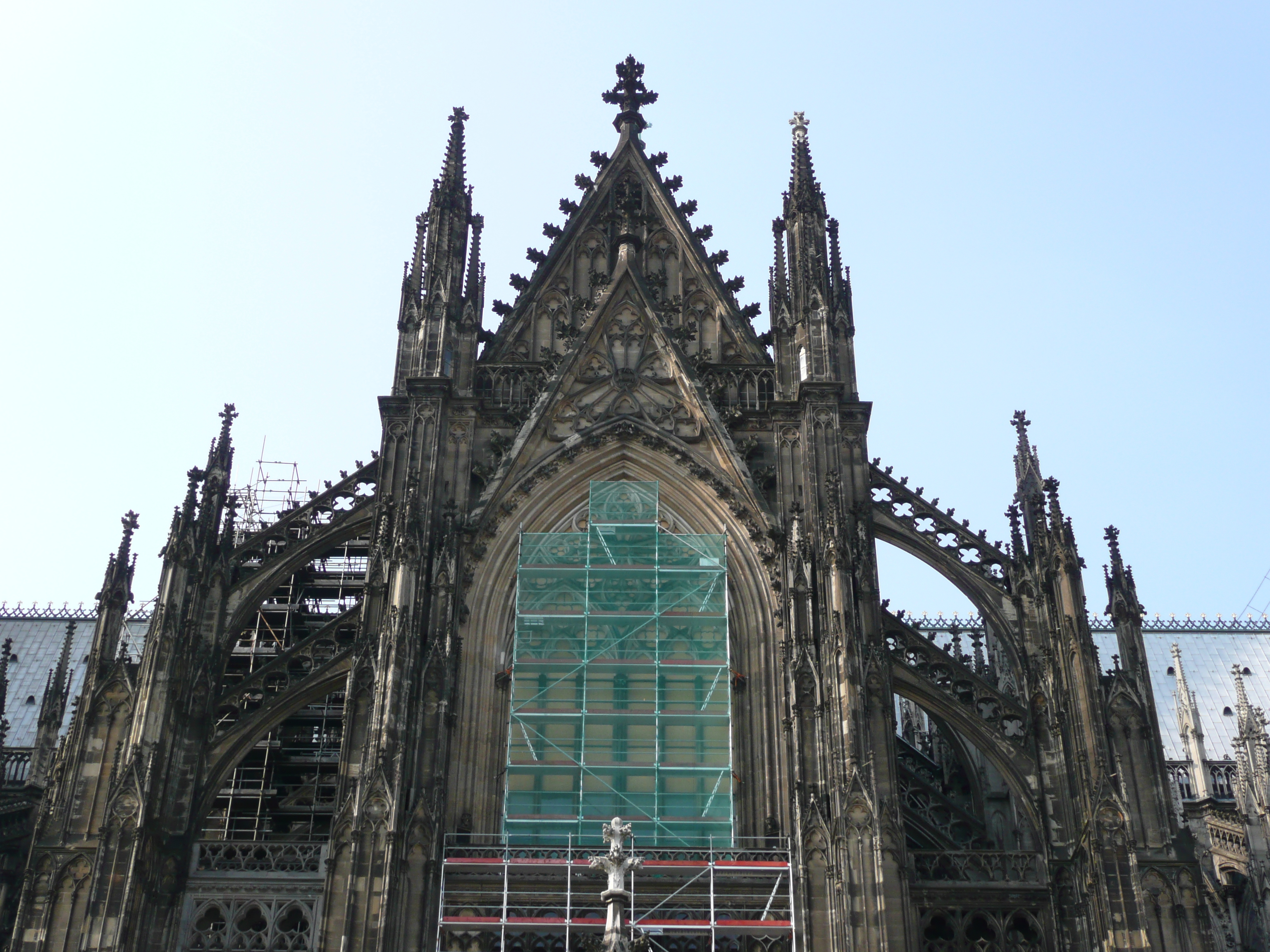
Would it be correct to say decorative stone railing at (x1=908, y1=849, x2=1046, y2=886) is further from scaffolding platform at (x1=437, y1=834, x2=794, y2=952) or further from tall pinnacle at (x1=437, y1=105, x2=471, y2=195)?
tall pinnacle at (x1=437, y1=105, x2=471, y2=195)

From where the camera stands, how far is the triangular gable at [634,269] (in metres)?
32.3

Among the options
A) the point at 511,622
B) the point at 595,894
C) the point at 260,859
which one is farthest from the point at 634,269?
the point at 260,859

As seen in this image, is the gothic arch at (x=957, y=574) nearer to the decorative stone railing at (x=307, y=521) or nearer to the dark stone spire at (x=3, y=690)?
the decorative stone railing at (x=307, y=521)

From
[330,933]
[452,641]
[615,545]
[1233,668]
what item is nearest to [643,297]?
[615,545]

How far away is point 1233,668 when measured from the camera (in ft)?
138

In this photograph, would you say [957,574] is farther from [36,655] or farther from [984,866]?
[36,655]

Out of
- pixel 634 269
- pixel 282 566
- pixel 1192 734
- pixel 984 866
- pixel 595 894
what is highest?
pixel 634 269

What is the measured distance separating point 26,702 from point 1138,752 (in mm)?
31210

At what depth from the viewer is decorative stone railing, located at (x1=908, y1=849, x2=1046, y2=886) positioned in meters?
25.6

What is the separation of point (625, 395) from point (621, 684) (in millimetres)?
6391

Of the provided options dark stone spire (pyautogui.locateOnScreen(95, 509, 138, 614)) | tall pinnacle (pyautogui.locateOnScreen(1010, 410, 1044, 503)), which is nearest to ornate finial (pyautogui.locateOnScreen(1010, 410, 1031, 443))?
tall pinnacle (pyautogui.locateOnScreen(1010, 410, 1044, 503))

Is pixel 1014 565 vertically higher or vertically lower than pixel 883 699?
higher

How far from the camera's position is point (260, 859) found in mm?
26125

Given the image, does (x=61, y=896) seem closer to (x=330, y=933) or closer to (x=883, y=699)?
(x=330, y=933)
